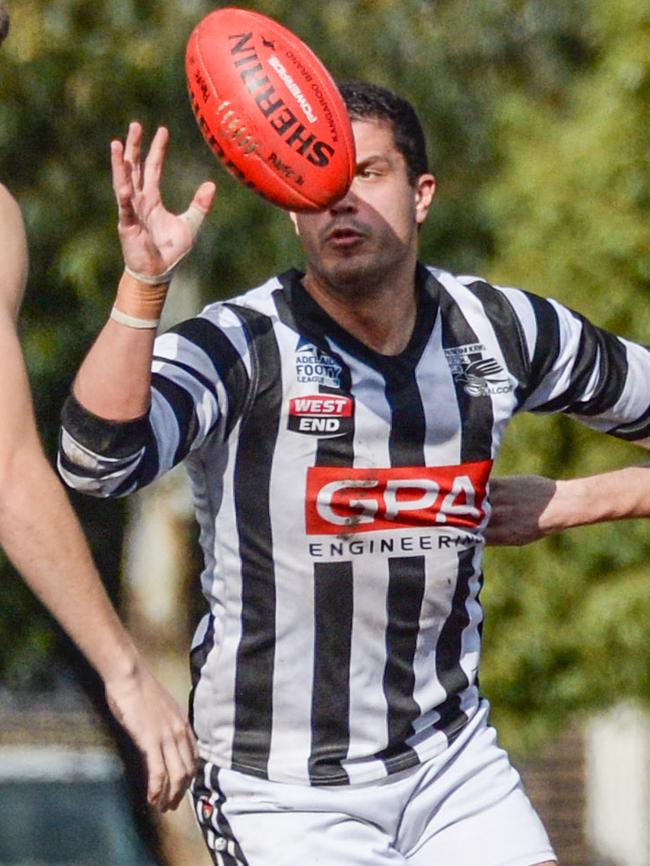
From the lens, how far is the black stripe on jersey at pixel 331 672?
4887 mm

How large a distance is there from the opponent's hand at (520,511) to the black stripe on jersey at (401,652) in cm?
54

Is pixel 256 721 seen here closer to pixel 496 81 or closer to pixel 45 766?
pixel 496 81

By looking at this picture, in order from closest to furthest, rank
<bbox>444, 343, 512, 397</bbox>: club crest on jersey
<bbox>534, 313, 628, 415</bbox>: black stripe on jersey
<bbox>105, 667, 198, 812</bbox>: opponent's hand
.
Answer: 1. <bbox>105, 667, 198, 812</bbox>: opponent's hand
2. <bbox>444, 343, 512, 397</bbox>: club crest on jersey
3. <bbox>534, 313, 628, 415</bbox>: black stripe on jersey

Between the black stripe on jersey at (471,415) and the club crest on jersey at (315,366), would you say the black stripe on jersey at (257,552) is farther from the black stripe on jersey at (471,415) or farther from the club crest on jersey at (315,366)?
the black stripe on jersey at (471,415)

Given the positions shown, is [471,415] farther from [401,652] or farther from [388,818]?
[388,818]

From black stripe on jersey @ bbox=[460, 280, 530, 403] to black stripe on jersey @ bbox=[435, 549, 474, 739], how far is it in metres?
0.54

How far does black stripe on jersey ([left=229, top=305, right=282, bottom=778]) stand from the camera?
4.86 m

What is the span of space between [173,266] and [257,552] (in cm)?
89

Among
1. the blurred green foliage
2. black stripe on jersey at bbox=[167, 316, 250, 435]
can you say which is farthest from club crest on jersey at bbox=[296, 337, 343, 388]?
the blurred green foliage

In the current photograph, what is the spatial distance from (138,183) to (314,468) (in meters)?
0.95

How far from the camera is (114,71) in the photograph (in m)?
13.2

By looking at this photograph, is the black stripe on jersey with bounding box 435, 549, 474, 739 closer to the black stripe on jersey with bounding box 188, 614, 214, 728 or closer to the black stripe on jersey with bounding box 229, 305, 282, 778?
the black stripe on jersey with bounding box 229, 305, 282, 778

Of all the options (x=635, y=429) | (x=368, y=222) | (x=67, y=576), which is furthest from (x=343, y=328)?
(x=67, y=576)

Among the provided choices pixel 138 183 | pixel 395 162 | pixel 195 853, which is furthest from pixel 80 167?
pixel 138 183
